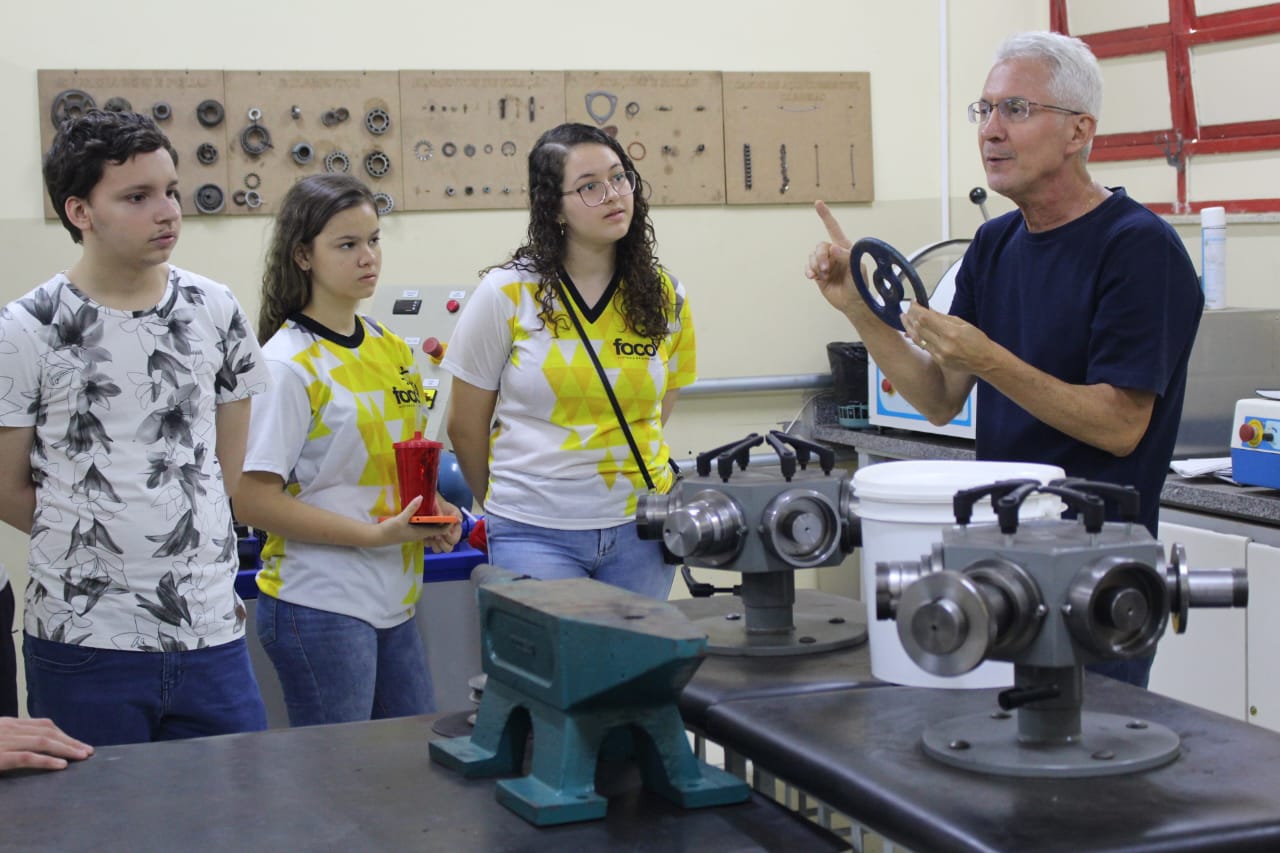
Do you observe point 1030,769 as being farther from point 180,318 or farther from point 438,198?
point 438,198

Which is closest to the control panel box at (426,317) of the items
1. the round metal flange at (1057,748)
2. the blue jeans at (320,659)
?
the blue jeans at (320,659)

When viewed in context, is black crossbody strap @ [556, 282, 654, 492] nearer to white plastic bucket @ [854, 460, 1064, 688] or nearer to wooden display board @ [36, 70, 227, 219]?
white plastic bucket @ [854, 460, 1064, 688]

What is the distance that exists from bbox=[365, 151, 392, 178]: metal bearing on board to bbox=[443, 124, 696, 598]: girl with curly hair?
1579 mm

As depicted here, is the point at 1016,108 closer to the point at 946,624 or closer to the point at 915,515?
the point at 915,515

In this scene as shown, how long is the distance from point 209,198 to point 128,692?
7.26 feet

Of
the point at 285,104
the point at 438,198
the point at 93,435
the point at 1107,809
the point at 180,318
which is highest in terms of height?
the point at 285,104

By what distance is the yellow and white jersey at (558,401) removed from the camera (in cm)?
228

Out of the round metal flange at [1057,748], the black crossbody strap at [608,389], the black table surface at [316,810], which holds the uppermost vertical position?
the black crossbody strap at [608,389]

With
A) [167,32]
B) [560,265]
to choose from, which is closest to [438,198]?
[167,32]

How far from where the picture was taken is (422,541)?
222 cm

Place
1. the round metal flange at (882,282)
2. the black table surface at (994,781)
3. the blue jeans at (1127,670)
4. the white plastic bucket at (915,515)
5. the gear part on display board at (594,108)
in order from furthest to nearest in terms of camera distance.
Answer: the gear part on display board at (594,108), the round metal flange at (882,282), the blue jeans at (1127,670), the white plastic bucket at (915,515), the black table surface at (994,781)

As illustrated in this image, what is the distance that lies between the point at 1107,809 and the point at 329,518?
1.38 m

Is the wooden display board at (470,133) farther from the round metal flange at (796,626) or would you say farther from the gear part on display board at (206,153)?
the round metal flange at (796,626)

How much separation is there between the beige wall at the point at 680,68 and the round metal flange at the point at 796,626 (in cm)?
232
